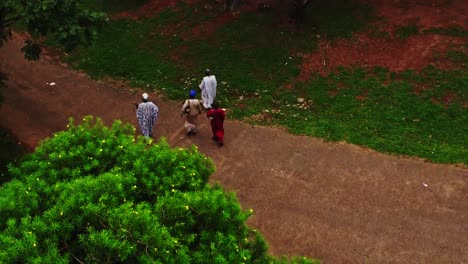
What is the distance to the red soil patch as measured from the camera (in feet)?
53.0

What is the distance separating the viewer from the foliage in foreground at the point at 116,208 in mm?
4945

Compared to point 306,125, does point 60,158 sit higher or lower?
higher

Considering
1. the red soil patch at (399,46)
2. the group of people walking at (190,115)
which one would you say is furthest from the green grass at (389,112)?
the group of people walking at (190,115)

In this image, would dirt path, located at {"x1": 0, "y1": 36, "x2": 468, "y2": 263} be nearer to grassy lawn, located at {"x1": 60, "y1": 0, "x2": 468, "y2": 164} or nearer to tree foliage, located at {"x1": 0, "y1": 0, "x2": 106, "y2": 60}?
grassy lawn, located at {"x1": 60, "y1": 0, "x2": 468, "y2": 164}

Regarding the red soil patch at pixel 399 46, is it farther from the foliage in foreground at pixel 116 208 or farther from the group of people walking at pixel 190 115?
the foliage in foreground at pixel 116 208

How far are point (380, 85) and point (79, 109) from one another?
31.1 ft

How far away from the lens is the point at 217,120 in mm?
12461

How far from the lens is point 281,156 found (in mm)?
12445

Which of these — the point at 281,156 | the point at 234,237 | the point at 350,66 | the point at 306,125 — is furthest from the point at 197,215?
the point at 350,66

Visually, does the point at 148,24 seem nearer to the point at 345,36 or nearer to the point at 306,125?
the point at 345,36

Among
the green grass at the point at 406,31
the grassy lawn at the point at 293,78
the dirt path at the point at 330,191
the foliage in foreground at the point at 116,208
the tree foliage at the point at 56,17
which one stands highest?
the tree foliage at the point at 56,17

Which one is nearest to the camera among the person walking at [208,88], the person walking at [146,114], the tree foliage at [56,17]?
the tree foliage at [56,17]

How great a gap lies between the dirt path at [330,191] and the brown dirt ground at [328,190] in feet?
0.07

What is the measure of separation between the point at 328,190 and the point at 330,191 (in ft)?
0.19
